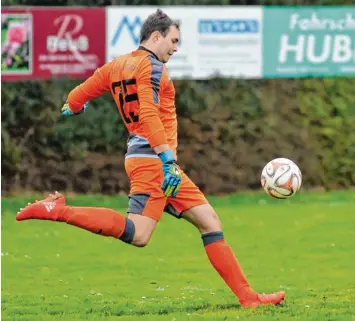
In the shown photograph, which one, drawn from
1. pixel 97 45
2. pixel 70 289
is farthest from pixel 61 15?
pixel 70 289

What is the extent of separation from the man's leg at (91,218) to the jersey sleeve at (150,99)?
0.58m

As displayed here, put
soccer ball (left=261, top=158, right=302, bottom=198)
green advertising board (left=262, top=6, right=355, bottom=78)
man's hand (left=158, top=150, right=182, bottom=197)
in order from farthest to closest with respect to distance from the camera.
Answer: green advertising board (left=262, top=6, right=355, bottom=78), soccer ball (left=261, top=158, right=302, bottom=198), man's hand (left=158, top=150, right=182, bottom=197)

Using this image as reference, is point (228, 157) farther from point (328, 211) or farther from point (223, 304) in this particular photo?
point (223, 304)

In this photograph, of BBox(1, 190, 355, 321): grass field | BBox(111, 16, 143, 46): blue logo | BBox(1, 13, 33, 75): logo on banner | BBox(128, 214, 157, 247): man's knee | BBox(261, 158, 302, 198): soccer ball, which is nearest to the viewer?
BBox(128, 214, 157, 247): man's knee

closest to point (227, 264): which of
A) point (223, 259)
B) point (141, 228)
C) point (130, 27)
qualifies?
point (223, 259)

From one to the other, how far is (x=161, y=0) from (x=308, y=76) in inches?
96.0

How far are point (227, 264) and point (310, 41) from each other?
10.2m

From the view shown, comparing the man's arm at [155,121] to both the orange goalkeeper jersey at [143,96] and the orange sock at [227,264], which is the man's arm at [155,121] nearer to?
the orange goalkeeper jersey at [143,96]

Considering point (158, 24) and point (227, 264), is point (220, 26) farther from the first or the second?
point (227, 264)

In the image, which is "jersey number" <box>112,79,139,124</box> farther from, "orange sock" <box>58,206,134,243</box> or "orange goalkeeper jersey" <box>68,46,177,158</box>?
"orange sock" <box>58,206,134,243</box>

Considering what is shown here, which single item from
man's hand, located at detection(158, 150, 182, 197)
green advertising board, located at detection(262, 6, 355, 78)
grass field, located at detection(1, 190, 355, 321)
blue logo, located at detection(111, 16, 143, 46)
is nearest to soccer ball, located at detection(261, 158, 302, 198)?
grass field, located at detection(1, 190, 355, 321)

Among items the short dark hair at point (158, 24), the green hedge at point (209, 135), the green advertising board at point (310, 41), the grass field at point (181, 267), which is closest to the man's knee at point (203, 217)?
the grass field at point (181, 267)

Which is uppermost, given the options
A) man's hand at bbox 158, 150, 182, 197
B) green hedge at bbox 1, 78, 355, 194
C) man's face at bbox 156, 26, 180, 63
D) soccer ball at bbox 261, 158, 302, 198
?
man's face at bbox 156, 26, 180, 63

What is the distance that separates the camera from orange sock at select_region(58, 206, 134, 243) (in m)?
8.53
